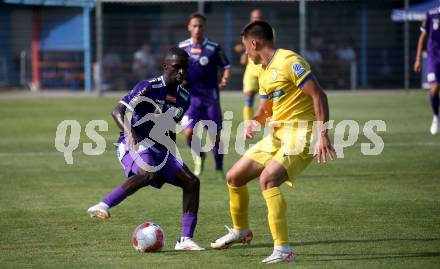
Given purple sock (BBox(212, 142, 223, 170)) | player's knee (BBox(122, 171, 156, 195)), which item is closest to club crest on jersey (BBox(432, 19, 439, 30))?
purple sock (BBox(212, 142, 223, 170))

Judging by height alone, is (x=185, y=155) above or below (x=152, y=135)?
below

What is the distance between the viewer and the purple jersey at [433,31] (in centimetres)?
1867

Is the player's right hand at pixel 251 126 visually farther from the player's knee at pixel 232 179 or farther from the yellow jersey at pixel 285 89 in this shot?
the player's knee at pixel 232 179

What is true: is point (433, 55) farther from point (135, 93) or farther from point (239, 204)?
point (135, 93)

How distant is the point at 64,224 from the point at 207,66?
209 inches

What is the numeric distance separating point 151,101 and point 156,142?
Result: 41cm

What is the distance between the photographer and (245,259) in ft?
27.8

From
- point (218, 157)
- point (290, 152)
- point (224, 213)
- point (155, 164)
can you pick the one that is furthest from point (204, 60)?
point (290, 152)

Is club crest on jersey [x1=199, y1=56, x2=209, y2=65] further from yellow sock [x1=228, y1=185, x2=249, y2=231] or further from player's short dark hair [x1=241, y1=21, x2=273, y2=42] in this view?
player's short dark hair [x1=241, y1=21, x2=273, y2=42]

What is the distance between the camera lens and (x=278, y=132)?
8664 millimetres

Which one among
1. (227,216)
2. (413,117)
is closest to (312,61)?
(413,117)

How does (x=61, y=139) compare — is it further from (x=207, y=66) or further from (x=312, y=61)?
(x=312, y=61)

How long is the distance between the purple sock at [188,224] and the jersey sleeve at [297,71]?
1.71m

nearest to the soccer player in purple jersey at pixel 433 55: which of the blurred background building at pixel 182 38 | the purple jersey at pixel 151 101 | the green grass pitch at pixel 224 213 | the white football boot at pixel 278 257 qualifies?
the green grass pitch at pixel 224 213
